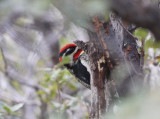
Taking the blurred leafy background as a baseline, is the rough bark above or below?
below

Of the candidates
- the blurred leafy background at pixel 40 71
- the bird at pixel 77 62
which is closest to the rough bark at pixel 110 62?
the bird at pixel 77 62

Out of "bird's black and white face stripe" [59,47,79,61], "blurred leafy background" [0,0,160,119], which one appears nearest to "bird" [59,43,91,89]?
"bird's black and white face stripe" [59,47,79,61]

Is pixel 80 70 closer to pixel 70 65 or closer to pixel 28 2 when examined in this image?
pixel 70 65

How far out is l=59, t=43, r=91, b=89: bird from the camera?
241 centimetres

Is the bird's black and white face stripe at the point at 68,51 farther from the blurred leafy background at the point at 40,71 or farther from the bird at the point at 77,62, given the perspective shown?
the blurred leafy background at the point at 40,71

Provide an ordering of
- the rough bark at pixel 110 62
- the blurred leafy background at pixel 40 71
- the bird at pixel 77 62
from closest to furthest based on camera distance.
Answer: the rough bark at pixel 110 62
the bird at pixel 77 62
the blurred leafy background at pixel 40 71

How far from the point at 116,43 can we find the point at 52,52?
3063mm

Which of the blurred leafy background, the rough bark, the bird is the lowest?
the rough bark

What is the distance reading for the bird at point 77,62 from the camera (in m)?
2.41

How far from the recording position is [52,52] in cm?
462

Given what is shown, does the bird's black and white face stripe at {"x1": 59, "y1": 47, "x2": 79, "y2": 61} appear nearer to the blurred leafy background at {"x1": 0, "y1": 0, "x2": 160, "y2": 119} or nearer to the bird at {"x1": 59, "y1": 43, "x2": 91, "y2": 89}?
the bird at {"x1": 59, "y1": 43, "x2": 91, "y2": 89}

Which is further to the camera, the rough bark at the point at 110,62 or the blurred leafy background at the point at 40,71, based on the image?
the blurred leafy background at the point at 40,71

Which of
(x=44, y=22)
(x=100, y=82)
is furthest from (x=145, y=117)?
(x=44, y=22)

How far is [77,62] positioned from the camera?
2498 millimetres
